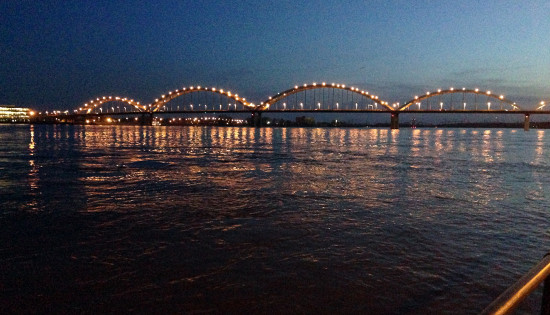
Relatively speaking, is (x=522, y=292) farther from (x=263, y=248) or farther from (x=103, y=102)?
(x=103, y=102)

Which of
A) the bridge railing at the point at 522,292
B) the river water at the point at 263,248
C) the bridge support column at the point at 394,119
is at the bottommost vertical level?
the river water at the point at 263,248

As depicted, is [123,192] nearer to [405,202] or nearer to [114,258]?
[114,258]

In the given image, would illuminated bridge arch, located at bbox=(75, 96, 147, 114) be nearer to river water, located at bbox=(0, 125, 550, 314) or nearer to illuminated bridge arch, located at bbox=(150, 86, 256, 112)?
illuminated bridge arch, located at bbox=(150, 86, 256, 112)

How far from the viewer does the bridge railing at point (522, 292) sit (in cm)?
139

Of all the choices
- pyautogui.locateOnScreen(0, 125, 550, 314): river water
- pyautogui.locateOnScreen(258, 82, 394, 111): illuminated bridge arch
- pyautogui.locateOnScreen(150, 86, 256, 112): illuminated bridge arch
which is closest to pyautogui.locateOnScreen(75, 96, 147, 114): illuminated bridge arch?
pyautogui.locateOnScreen(150, 86, 256, 112): illuminated bridge arch

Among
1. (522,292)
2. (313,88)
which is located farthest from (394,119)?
(522,292)

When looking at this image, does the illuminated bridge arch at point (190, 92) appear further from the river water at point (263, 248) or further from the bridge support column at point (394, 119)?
the river water at point (263, 248)

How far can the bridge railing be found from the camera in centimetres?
139

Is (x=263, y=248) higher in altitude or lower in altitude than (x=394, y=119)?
lower

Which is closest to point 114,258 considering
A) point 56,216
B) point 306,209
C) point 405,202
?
point 56,216

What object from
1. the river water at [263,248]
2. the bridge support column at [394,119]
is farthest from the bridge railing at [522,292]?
the bridge support column at [394,119]

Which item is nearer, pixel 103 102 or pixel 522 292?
pixel 522 292

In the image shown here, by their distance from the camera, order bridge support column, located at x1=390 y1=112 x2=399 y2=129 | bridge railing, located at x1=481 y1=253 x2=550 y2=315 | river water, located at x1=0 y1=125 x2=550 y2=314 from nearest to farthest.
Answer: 1. bridge railing, located at x1=481 y1=253 x2=550 y2=315
2. river water, located at x1=0 y1=125 x2=550 y2=314
3. bridge support column, located at x1=390 y1=112 x2=399 y2=129

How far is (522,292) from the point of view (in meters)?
1.48
